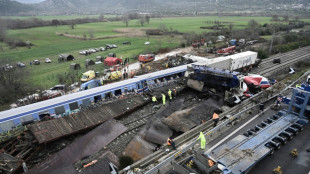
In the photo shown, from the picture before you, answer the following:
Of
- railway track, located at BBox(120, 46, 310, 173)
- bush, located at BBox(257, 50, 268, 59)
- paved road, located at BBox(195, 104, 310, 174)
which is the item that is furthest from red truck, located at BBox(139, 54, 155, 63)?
paved road, located at BBox(195, 104, 310, 174)

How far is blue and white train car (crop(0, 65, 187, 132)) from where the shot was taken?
1440 cm

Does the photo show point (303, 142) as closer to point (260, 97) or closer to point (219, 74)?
point (260, 97)

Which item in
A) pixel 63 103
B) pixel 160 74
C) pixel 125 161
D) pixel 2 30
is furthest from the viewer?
pixel 2 30

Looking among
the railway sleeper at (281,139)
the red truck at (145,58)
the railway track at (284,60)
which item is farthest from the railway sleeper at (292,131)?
the red truck at (145,58)

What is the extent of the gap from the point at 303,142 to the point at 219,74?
8.18 meters

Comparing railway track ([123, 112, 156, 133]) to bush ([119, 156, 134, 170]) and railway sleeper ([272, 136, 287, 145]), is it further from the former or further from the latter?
railway sleeper ([272, 136, 287, 145])

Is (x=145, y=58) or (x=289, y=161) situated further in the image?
(x=145, y=58)

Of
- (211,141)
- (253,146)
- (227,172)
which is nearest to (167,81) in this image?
(211,141)

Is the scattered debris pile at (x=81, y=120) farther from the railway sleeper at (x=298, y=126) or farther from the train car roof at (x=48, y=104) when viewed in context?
the railway sleeper at (x=298, y=126)

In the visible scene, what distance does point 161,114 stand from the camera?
15281 millimetres

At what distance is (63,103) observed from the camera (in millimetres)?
16234

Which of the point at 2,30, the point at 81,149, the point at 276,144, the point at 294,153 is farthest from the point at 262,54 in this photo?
the point at 2,30

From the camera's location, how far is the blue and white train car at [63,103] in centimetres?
1440

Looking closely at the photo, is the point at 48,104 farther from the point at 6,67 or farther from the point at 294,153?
the point at 294,153
